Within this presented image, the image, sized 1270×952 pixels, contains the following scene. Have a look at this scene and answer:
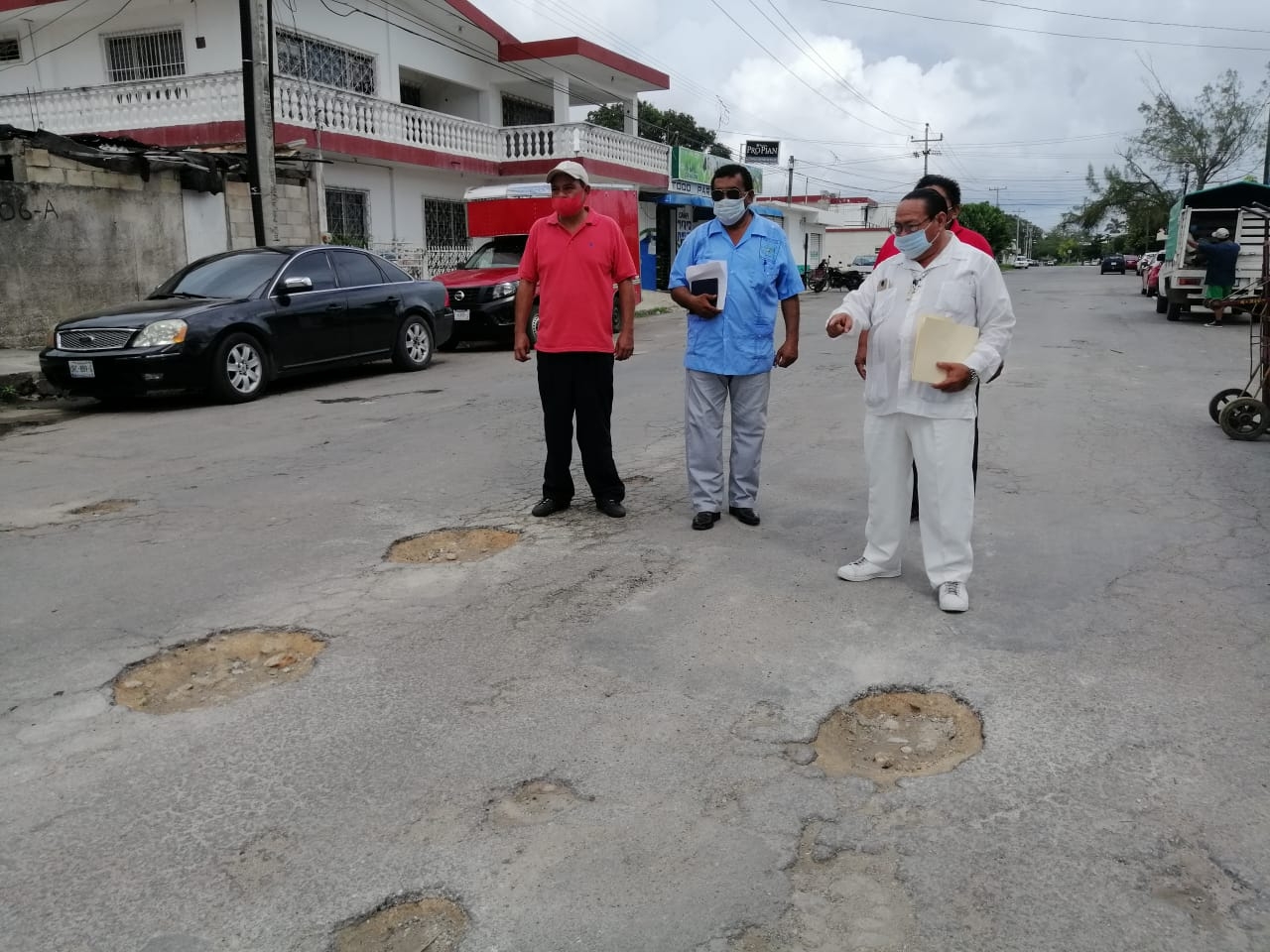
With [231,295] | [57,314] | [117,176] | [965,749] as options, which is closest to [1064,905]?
[965,749]

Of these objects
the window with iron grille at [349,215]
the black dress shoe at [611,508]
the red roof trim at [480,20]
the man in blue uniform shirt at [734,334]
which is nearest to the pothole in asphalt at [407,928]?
the man in blue uniform shirt at [734,334]

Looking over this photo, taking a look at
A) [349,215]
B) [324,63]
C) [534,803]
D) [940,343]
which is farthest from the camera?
[324,63]

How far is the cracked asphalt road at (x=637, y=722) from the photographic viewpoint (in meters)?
2.36

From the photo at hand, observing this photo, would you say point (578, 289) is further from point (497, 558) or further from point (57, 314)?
point (57, 314)

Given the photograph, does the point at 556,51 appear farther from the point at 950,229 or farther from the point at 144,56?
the point at 950,229

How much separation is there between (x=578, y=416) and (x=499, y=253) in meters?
11.6

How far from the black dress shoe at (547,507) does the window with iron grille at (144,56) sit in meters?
19.0

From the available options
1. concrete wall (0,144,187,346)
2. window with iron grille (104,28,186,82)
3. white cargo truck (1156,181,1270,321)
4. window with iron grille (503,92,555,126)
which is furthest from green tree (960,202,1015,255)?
concrete wall (0,144,187,346)

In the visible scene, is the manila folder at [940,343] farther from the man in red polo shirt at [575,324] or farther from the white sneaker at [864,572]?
the man in red polo shirt at [575,324]

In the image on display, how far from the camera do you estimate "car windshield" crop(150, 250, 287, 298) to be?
10352mm

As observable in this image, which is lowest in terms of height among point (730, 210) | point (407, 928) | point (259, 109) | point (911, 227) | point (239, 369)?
point (407, 928)

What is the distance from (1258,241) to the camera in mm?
19094

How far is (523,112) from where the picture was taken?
29.3 metres

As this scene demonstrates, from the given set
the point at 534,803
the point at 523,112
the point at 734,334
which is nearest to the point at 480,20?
the point at 523,112
